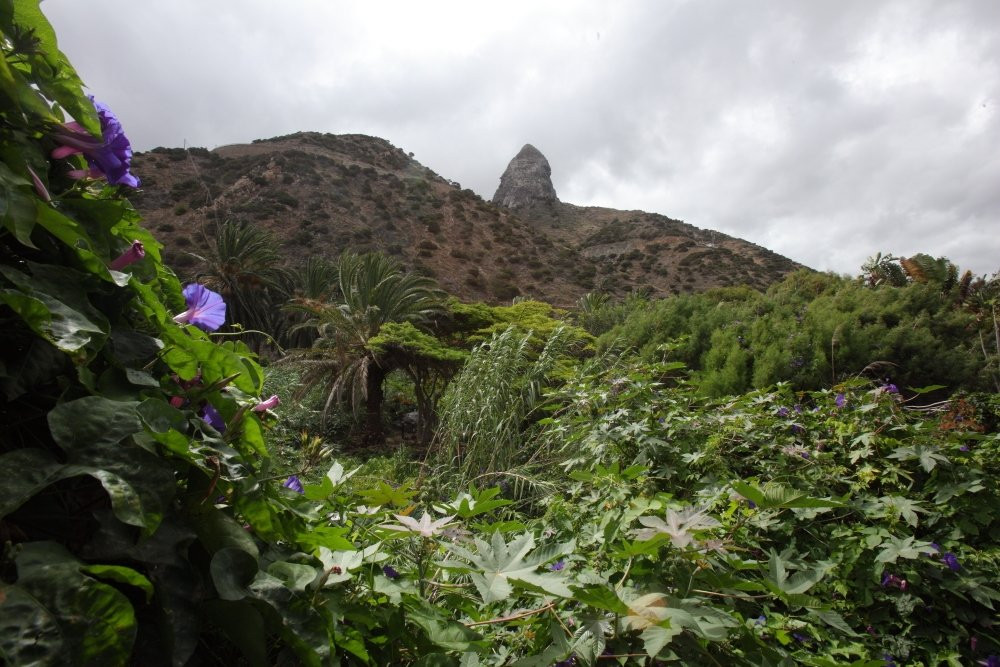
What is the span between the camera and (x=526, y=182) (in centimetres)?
5919

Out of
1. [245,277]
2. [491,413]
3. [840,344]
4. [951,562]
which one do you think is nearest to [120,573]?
[951,562]

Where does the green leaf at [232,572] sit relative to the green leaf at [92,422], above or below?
below

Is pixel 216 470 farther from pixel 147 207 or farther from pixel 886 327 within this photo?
pixel 147 207

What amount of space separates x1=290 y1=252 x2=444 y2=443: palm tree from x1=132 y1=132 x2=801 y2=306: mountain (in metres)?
11.6

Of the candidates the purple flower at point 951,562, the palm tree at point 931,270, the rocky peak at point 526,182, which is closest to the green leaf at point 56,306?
the purple flower at point 951,562

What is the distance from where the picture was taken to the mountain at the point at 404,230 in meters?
22.3

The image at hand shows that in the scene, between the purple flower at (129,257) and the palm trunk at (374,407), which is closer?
the purple flower at (129,257)

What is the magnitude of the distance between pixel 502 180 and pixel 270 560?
216ft

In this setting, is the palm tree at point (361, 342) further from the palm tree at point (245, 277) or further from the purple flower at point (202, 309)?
the purple flower at point (202, 309)

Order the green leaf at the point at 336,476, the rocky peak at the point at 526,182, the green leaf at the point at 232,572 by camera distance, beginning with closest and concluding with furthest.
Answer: the green leaf at the point at 232,572 < the green leaf at the point at 336,476 < the rocky peak at the point at 526,182

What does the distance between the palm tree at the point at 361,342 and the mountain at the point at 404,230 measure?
11.6m

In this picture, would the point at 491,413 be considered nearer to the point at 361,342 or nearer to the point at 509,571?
the point at 509,571

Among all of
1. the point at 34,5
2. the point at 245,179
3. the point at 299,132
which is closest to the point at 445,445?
the point at 34,5

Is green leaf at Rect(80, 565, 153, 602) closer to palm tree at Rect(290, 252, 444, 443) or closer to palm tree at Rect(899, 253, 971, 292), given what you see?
palm tree at Rect(290, 252, 444, 443)
